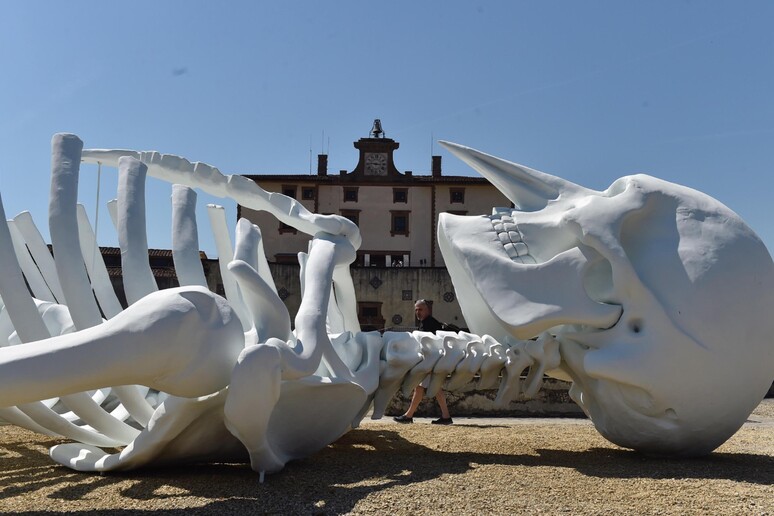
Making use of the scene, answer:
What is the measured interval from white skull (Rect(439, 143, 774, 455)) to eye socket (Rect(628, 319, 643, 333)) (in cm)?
1

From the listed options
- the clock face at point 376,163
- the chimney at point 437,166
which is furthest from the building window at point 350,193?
the chimney at point 437,166

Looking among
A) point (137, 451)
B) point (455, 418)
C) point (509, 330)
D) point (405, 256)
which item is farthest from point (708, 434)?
point (405, 256)

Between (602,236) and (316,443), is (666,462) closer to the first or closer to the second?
(602,236)

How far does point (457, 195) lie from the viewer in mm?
39031

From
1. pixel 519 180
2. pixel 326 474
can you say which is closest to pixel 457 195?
pixel 519 180

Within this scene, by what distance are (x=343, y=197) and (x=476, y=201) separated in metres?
6.97

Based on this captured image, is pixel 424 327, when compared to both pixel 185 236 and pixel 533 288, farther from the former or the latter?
pixel 185 236

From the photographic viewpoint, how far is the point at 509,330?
623 cm

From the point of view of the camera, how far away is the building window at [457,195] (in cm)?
3888

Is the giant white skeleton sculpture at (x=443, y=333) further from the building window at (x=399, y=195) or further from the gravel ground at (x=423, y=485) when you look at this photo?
the building window at (x=399, y=195)

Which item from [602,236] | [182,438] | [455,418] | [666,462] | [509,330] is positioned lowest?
[455,418]

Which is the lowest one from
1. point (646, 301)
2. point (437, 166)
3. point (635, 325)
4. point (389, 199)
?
point (635, 325)

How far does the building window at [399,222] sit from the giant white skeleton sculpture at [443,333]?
31.9 meters

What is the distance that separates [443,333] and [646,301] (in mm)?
1736
